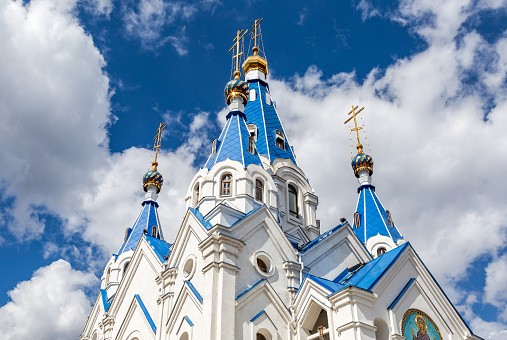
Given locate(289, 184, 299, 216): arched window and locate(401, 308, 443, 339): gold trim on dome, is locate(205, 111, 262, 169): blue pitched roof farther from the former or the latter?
locate(401, 308, 443, 339): gold trim on dome

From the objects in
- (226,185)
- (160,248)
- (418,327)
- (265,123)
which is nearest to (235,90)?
(265,123)

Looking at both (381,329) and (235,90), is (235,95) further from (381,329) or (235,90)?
(381,329)

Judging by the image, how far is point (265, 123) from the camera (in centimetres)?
1966

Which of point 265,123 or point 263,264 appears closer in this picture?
point 263,264

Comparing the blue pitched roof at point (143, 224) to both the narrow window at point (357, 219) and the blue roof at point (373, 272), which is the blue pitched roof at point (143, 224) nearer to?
the narrow window at point (357, 219)

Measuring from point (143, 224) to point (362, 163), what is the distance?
9948mm

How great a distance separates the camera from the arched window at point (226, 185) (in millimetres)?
15547

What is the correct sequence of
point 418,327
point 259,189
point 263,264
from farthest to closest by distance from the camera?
point 259,189 < point 263,264 < point 418,327

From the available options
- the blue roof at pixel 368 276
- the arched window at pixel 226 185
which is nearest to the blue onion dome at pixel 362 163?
the arched window at pixel 226 185

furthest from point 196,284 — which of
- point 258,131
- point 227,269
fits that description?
point 258,131

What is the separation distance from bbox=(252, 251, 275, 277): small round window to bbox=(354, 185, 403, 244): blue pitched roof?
741cm

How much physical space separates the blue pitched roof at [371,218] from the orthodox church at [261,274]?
140 inches

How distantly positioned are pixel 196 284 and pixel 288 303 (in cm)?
246

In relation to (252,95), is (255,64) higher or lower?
higher
